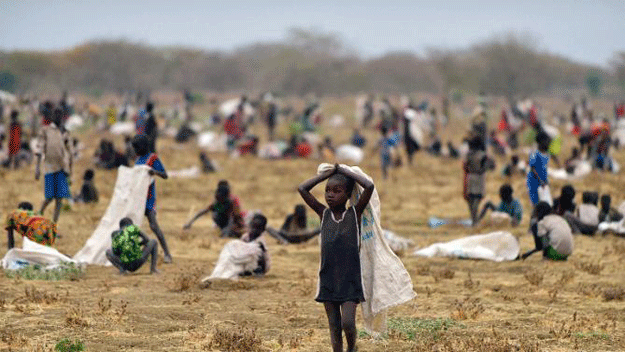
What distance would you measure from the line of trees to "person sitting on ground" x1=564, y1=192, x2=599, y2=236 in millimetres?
60801

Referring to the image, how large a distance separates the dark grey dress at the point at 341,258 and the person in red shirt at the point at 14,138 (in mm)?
17475

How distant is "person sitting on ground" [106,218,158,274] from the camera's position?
11.0 meters

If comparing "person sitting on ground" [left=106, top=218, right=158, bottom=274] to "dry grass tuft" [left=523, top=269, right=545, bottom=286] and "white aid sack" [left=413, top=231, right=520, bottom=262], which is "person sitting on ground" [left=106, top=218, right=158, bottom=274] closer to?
"white aid sack" [left=413, top=231, right=520, bottom=262]

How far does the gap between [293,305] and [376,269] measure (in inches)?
104

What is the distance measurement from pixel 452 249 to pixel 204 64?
8295cm

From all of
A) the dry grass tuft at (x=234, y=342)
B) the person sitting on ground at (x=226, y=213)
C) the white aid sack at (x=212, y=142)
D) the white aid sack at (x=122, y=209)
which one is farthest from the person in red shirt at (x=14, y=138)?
the dry grass tuft at (x=234, y=342)

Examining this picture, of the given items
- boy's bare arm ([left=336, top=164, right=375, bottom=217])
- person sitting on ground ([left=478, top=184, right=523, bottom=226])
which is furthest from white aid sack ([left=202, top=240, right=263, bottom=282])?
person sitting on ground ([left=478, top=184, right=523, bottom=226])

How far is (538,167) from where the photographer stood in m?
13.3

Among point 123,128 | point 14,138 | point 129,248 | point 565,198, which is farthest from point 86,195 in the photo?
point 123,128

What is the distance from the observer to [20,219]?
11273mm

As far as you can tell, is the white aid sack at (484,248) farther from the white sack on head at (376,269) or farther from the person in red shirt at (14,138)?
the person in red shirt at (14,138)

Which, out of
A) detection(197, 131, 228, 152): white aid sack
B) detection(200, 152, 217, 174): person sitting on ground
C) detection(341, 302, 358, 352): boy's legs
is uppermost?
detection(197, 131, 228, 152): white aid sack

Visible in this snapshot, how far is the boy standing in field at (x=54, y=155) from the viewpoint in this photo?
1350cm

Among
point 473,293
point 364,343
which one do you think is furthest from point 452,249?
point 364,343
